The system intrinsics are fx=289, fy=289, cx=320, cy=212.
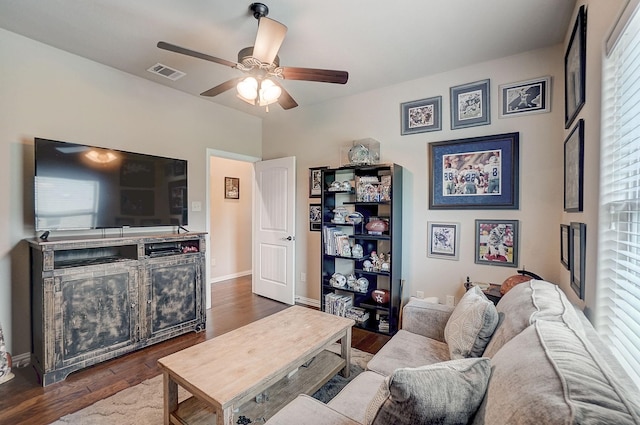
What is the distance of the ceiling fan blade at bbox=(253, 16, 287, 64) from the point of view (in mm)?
1743

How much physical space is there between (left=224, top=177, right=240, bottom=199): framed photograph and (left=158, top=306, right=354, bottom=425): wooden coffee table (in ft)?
11.9

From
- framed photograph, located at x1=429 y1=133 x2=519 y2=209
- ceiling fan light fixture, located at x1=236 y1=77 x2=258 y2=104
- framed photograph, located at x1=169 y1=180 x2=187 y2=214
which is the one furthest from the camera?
framed photograph, located at x1=169 y1=180 x2=187 y2=214

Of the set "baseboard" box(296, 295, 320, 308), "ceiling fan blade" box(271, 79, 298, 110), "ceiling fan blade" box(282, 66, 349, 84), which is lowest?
"baseboard" box(296, 295, 320, 308)

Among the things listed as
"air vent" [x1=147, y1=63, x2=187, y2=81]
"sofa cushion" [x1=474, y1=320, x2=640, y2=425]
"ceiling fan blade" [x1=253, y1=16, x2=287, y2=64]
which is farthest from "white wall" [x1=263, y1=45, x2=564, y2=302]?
"sofa cushion" [x1=474, y1=320, x2=640, y2=425]

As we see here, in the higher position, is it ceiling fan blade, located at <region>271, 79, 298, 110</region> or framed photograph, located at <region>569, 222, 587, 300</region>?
ceiling fan blade, located at <region>271, 79, 298, 110</region>

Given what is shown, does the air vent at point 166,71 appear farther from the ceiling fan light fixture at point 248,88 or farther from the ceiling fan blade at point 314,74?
the ceiling fan blade at point 314,74

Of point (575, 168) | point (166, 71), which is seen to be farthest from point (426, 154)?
point (166, 71)

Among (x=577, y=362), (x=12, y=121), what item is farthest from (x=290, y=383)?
(x=12, y=121)

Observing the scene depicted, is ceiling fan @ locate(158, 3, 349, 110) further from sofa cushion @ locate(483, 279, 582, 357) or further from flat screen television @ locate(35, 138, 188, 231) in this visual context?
sofa cushion @ locate(483, 279, 582, 357)

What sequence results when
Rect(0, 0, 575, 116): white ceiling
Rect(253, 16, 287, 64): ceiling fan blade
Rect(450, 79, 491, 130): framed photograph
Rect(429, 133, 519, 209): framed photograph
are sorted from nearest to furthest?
Rect(253, 16, 287, 64): ceiling fan blade < Rect(0, 0, 575, 116): white ceiling < Rect(429, 133, 519, 209): framed photograph < Rect(450, 79, 491, 130): framed photograph

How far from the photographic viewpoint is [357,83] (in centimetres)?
324

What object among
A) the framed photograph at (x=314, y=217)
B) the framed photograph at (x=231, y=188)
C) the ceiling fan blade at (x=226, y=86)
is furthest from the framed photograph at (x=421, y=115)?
the framed photograph at (x=231, y=188)

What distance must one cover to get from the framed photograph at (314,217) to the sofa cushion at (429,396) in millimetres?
3025

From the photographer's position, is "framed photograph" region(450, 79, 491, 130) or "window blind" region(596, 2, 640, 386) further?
"framed photograph" region(450, 79, 491, 130)
